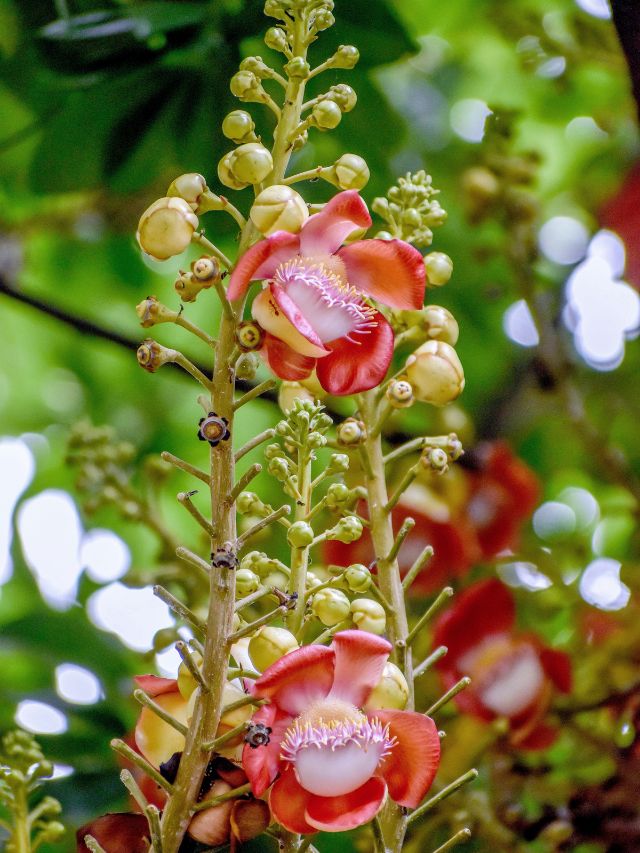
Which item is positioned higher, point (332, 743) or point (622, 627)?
point (332, 743)

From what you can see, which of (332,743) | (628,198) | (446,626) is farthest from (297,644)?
(628,198)

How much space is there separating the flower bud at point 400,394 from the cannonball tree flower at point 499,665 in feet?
0.82

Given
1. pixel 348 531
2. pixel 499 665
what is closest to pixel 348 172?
pixel 348 531

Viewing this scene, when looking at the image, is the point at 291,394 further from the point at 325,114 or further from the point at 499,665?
the point at 499,665

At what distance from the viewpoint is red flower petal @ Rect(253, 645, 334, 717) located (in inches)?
13.8

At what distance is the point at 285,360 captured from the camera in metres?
0.37

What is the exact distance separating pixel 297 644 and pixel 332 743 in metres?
0.04

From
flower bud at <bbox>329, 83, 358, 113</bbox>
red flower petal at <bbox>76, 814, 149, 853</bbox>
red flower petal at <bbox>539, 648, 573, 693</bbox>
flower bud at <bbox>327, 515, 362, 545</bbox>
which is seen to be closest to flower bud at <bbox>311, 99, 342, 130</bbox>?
flower bud at <bbox>329, 83, 358, 113</bbox>

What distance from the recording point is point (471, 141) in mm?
→ 1247

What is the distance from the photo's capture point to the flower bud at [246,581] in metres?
0.37

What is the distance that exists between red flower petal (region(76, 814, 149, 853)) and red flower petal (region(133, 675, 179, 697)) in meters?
0.04

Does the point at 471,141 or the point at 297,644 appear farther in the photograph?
the point at 471,141

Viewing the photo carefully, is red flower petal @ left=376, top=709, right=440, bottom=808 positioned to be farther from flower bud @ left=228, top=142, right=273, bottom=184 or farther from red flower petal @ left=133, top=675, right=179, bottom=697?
flower bud @ left=228, top=142, right=273, bottom=184

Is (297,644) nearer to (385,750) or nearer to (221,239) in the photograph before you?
(385,750)
